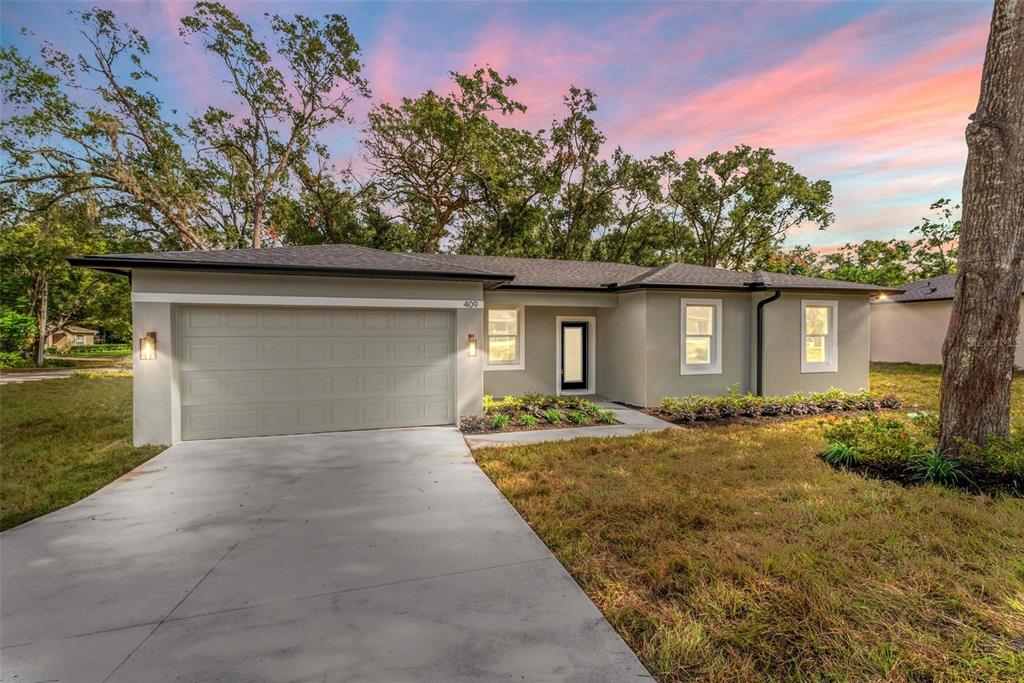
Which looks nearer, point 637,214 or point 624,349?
point 624,349

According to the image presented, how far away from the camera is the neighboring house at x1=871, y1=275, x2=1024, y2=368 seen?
55.9ft

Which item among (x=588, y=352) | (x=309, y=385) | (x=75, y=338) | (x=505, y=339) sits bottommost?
(x=309, y=385)

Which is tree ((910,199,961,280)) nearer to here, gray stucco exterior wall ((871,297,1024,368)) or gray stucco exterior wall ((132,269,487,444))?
gray stucco exterior wall ((871,297,1024,368))

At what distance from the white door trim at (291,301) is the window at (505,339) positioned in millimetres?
2451

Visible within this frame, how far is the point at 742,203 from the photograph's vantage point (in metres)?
23.7

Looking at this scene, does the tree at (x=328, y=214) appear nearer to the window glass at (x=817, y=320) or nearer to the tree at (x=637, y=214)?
the tree at (x=637, y=214)

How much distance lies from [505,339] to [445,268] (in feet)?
10.3

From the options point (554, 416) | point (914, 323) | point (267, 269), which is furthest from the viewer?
point (914, 323)

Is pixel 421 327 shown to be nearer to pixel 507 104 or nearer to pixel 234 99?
pixel 507 104

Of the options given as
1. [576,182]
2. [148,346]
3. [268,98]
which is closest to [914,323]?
[576,182]

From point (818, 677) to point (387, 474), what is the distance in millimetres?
4341

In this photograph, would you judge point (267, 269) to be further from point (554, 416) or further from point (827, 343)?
point (827, 343)

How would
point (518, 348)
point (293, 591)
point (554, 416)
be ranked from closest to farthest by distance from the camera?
point (293, 591) → point (554, 416) → point (518, 348)

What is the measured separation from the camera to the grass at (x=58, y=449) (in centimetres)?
441
